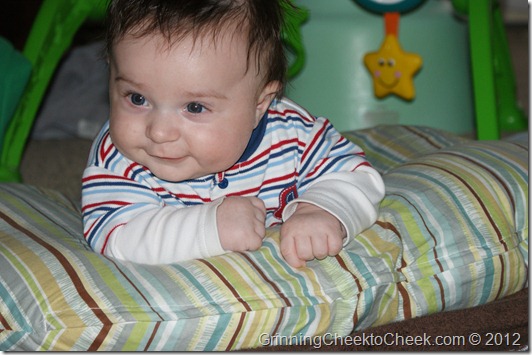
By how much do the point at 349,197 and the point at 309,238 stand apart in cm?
10

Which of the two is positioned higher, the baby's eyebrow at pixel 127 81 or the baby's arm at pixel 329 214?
the baby's eyebrow at pixel 127 81

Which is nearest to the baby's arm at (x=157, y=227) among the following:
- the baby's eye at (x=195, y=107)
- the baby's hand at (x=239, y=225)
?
the baby's hand at (x=239, y=225)

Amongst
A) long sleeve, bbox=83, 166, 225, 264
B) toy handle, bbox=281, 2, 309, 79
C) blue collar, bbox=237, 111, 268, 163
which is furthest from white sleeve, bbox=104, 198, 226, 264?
toy handle, bbox=281, 2, 309, 79

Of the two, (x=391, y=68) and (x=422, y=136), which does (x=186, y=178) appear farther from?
(x=391, y=68)

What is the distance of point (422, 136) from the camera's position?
1.36m

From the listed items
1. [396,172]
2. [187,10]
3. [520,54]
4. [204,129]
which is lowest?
[520,54]

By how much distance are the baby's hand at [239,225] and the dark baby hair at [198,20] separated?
0.16 metres

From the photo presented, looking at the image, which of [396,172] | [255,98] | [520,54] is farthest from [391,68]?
[520,54]

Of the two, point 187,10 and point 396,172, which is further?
point 396,172

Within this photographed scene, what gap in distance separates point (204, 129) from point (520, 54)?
1803 mm

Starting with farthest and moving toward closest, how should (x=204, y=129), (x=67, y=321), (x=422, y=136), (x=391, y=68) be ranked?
1. (x=391, y=68)
2. (x=422, y=136)
3. (x=204, y=129)
4. (x=67, y=321)

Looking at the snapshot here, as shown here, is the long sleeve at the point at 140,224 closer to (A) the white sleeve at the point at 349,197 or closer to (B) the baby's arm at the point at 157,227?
(B) the baby's arm at the point at 157,227

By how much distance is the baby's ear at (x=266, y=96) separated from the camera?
99cm

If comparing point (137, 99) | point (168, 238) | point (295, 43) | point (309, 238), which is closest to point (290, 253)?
point (309, 238)
